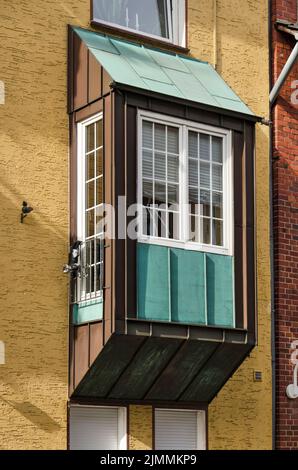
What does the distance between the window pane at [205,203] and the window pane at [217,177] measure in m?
0.17

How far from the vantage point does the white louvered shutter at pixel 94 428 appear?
1497 centimetres

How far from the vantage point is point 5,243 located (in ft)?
47.7

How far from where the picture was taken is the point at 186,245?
1499 centimetres

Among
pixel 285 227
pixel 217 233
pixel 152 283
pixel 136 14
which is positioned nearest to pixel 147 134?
pixel 217 233

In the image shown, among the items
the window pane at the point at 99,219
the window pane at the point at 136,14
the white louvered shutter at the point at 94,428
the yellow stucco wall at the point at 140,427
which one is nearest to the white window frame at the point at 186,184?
the window pane at the point at 99,219

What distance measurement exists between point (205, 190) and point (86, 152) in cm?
163

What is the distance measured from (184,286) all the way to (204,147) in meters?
1.98

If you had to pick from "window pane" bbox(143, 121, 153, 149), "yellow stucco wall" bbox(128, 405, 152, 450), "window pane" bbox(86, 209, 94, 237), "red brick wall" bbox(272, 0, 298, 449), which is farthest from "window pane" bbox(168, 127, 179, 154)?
"yellow stucco wall" bbox(128, 405, 152, 450)

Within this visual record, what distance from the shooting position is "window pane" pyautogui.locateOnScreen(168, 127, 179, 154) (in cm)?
1523

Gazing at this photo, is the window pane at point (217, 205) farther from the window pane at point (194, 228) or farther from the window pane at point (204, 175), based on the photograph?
the window pane at point (194, 228)

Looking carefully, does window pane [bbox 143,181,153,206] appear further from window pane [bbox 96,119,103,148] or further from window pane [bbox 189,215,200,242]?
window pane [bbox 96,119,103,148]

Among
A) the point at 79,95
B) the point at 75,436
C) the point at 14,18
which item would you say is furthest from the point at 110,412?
the point at 14,18

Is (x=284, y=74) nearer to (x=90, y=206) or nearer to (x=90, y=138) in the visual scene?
(x=90, y=138)

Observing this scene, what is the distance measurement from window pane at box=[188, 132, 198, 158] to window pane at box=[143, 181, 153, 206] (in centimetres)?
79
